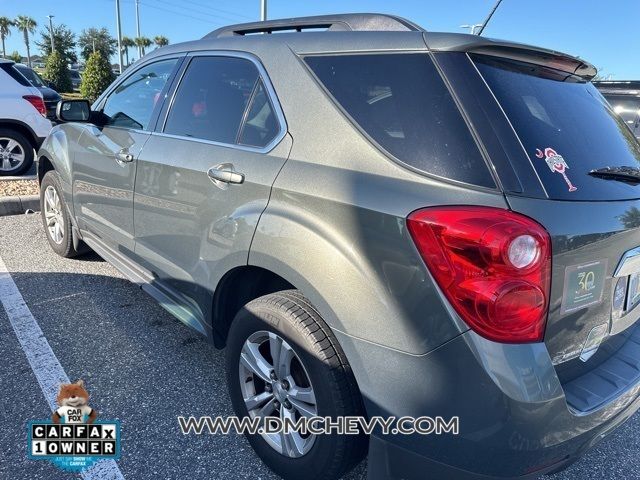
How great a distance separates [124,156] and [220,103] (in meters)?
0.85

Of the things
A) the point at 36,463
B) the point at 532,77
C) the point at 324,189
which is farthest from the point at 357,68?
the point at 36,463

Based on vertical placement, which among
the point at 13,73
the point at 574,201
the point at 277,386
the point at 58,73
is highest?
the point at 58,73

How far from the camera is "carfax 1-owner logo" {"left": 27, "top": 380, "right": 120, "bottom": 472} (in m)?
2.13

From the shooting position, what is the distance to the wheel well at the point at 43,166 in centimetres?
434

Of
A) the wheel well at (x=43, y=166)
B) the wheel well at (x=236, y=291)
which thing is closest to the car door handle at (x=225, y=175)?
the wheel well at (x=236, y=291)

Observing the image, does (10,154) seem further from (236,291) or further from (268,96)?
(268,96)

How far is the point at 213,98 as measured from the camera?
2.51m

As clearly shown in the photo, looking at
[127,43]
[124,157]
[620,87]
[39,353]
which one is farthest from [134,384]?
[127,43]

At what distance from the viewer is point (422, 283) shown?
1.46 metres

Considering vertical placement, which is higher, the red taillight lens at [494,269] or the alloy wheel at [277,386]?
the red taillight lens at [494,269]

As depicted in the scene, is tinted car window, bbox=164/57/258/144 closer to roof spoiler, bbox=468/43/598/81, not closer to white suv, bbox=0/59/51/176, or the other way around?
roof spoiler, bbox=468/43/598/81

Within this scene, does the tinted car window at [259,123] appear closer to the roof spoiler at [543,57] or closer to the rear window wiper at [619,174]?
the roof spoiler at [543,57]

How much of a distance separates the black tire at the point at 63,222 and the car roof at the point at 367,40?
2.13 metres

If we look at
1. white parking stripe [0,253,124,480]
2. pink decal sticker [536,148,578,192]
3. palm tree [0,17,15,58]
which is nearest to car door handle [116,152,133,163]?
white parking stripe [0,253,124,480]
